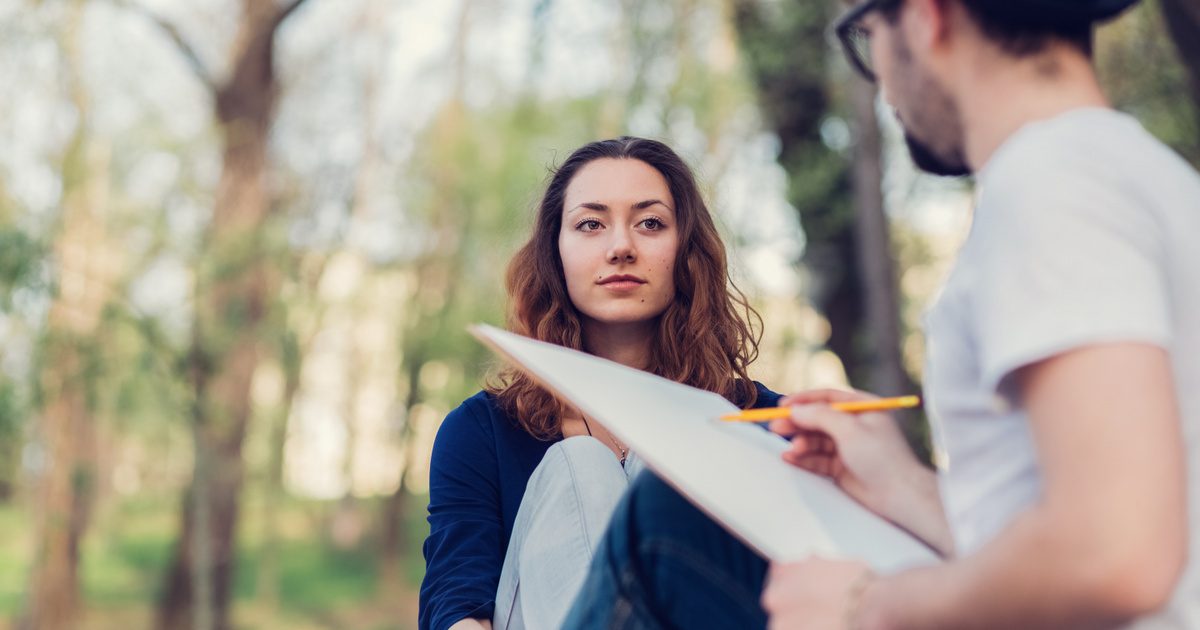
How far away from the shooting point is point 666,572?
1361mm

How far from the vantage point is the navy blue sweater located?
2.15 m

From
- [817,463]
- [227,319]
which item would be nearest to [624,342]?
[817,463]

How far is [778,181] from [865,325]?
4.85 ft

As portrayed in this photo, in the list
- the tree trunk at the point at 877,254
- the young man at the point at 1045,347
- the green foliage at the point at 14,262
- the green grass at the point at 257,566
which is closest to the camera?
the young man at the point at 1045,347

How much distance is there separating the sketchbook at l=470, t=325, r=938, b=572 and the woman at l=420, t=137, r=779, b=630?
0.59 metres

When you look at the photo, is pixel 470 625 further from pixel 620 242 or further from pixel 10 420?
pixel 10 420

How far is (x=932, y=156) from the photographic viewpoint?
1263 millimetres

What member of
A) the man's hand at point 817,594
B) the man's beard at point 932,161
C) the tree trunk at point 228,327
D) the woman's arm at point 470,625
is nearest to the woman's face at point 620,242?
the woman's arm at point 470,625

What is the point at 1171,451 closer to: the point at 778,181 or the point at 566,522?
the point at 566,522

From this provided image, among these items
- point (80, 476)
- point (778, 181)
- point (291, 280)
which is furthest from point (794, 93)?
point (80, 476)

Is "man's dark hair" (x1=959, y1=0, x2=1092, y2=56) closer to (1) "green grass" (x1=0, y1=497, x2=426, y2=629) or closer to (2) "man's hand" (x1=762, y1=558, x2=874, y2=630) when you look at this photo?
(2) "man's hand" (x1=762, y1=558, x2=874, y2=630)

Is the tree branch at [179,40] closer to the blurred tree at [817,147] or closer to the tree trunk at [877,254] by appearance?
the blurred tree at [817,147]

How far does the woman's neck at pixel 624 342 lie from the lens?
2.62 metres

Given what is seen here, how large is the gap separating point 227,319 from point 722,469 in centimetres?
710
